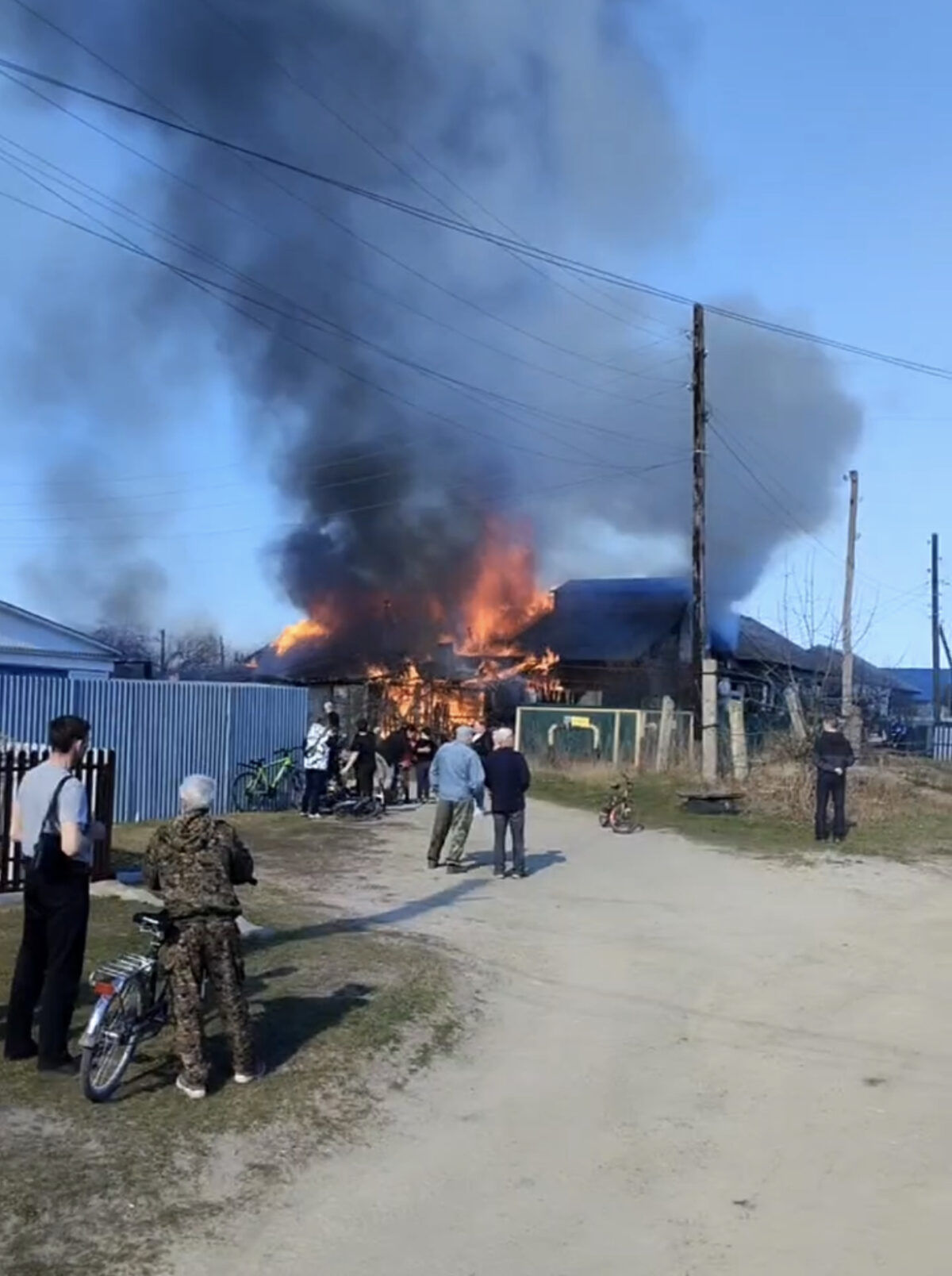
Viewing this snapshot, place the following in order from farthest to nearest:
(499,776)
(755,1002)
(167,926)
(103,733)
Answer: (103,733)
(499,776)
(755,1002)
(167,926)

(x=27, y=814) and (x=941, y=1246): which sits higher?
(x=27, y=814)

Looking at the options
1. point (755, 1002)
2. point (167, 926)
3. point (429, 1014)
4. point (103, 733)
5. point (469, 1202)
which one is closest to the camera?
point (469, 1202)

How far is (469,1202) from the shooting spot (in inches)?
191

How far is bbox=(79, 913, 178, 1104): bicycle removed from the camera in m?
5.48

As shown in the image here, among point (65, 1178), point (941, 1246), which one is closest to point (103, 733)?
point (65, 1178)

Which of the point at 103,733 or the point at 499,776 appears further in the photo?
the point at 103,733

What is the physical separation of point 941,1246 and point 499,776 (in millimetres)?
8796

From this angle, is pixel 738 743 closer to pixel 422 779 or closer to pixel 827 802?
pixel 422 779

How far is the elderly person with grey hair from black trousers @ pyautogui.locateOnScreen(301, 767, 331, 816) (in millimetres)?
4619

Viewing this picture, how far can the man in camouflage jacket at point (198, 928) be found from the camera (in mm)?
5695

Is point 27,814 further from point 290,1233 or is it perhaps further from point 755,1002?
point 755,1002

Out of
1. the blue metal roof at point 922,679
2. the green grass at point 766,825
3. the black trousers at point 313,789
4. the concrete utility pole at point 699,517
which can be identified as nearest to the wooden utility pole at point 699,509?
the concrete utility pole at point 699,517

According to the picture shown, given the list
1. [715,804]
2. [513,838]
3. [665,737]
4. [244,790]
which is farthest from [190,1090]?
[665,737]

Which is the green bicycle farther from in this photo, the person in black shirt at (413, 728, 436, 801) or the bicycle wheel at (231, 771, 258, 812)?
the person in black shirt at (413, 728, 436, 801)
